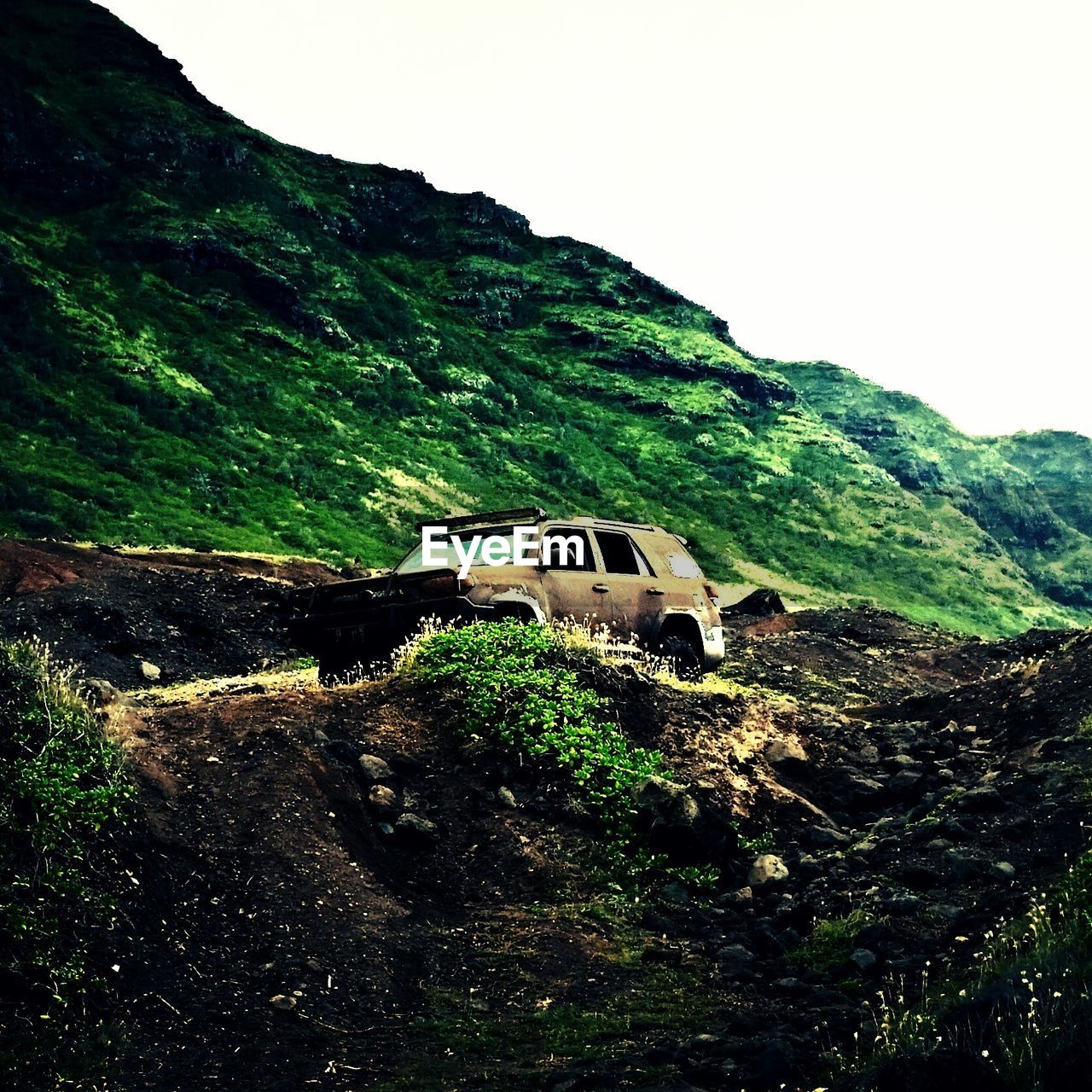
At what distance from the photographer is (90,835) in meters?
7.37

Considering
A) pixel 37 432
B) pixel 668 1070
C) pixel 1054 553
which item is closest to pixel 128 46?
pixel 37 432

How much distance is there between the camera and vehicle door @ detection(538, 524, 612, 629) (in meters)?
12.1

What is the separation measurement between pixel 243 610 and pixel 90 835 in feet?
62.4

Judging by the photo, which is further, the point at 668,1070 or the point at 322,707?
the point at 322,707

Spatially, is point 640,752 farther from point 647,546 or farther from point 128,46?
point 128,46

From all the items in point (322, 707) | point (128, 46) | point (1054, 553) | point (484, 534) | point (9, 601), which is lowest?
point (9, 601)

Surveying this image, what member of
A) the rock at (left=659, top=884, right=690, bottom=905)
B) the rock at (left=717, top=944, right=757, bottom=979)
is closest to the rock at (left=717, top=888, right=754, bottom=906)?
the rock at (left=659, top=884, right=690, bottom=905)

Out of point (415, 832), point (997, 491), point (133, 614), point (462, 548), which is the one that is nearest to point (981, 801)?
point (415, 832)

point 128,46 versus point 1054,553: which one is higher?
point 128,46

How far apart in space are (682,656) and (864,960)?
6.59 metres

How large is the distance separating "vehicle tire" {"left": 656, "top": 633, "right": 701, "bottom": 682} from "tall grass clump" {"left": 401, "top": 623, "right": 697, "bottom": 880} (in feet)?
6.57

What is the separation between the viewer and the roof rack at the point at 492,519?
39.6 ft

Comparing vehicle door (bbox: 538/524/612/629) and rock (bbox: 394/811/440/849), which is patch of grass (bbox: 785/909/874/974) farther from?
vehicle door (bbox: 538/524/612/629)

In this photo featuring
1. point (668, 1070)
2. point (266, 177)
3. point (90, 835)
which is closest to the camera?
point (668, 1070)
